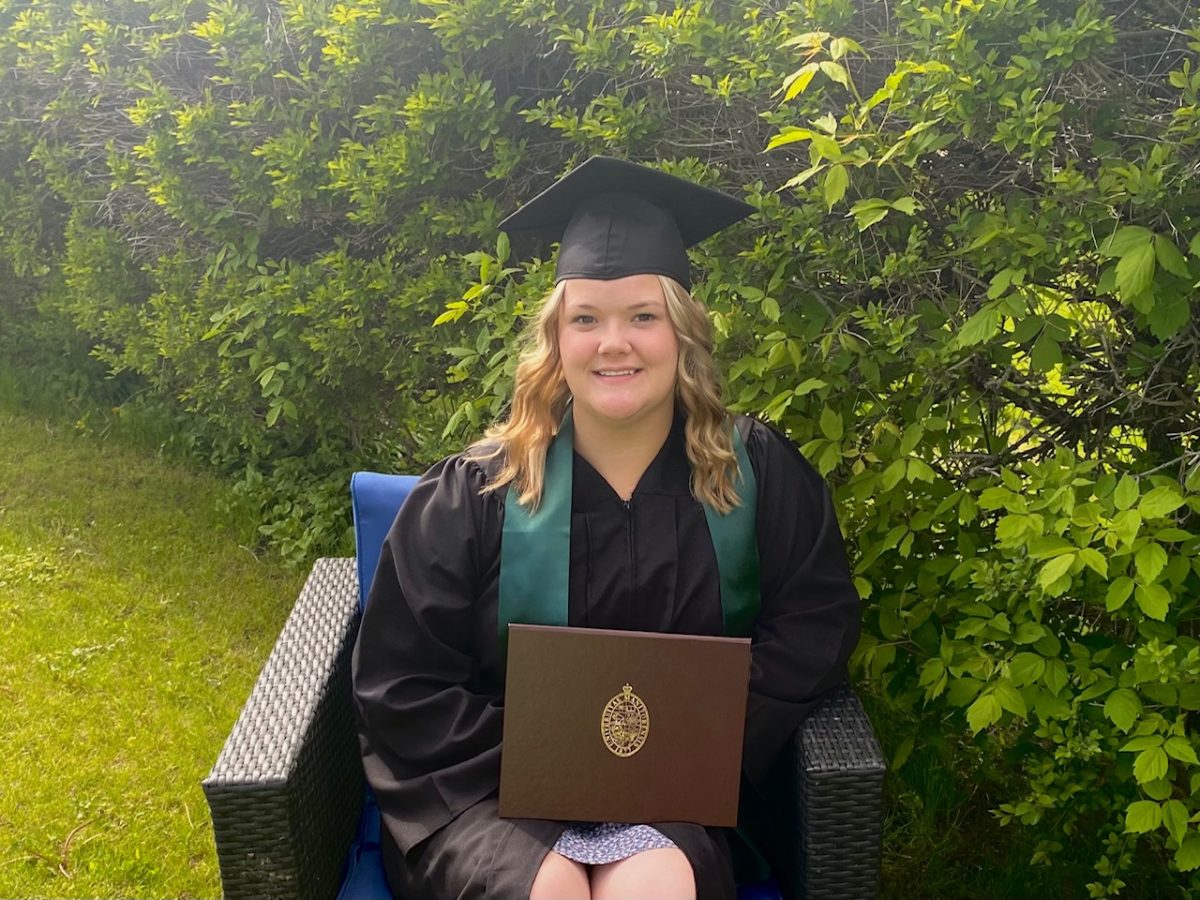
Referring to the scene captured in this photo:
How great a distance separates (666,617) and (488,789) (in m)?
0.50

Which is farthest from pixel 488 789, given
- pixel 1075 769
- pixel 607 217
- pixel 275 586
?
pixel 275 586

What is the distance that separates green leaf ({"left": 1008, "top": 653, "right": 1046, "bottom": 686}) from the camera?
225 cm

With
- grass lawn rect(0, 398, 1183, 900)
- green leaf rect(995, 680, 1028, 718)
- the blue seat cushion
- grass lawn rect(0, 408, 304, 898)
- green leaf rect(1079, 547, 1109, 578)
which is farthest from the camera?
grass lawn rect(0, 408, 304, 898)

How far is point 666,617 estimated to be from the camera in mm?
2299

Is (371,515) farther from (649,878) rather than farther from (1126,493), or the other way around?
(1126,493)

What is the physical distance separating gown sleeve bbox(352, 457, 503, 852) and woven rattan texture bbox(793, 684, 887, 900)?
2.03ft

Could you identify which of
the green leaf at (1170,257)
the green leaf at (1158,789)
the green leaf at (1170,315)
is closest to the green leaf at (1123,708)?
the green leaf at (1158,789)

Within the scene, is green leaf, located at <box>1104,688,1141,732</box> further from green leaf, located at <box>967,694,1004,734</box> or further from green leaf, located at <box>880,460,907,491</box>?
green leaf, located at <box>880,460,907,491</box>

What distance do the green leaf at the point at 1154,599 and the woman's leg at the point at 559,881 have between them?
113 cm

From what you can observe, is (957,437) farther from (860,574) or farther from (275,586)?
(275,586)

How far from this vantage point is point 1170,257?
1.94 meters

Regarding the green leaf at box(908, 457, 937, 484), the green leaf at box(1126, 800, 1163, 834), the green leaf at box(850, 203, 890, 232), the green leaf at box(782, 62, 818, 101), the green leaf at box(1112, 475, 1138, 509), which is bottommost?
the green leaf at box(1126, 800, 1163, 834)

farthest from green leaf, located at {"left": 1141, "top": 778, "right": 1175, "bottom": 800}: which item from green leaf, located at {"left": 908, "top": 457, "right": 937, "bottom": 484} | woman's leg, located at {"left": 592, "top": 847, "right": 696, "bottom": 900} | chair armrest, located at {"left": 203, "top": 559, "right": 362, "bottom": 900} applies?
chair armrest, located at {"left": 203, "top": 559, "right": 362, "bottom": 900}

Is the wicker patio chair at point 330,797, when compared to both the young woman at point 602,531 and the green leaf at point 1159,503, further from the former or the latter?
the green leaf at point 1159,503
